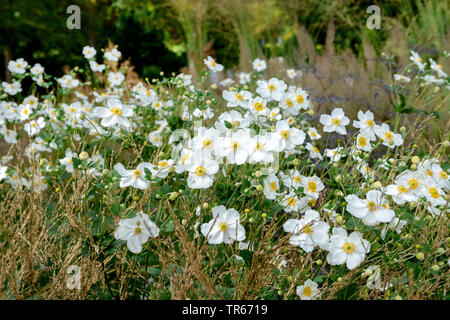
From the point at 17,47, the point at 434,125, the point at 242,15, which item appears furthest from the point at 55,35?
the point at 434,125

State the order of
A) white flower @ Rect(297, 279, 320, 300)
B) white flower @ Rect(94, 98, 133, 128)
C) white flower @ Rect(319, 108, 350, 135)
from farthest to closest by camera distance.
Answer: white flower @ Rect(319, 108, 350, 135), white flower @ Rect(94, 98, 133, 128), white flower @ Rect(297, 279, 320, 300)

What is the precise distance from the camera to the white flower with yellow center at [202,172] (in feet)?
3.90

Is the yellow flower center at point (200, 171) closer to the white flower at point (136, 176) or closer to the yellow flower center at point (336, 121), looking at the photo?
→ the white flower at point (136, 176)

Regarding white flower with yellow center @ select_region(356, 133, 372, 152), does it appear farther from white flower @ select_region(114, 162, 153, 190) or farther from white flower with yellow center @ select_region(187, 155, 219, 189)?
white flower @ select_region(114, 162, 153, 190)

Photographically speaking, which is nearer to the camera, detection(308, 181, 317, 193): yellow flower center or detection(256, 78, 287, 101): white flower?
detection(308, 181, 317, 193): yellow flower center

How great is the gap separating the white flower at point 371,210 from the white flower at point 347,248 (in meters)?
0.05

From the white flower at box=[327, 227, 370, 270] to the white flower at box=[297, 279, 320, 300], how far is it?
0.12m

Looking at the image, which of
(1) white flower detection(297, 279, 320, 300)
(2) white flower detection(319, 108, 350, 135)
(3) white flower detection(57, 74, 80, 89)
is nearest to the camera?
(1) white flower detection(297, 279, 320, 300)

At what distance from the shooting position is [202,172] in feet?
3.91

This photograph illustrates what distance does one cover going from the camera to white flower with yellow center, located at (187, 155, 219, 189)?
1.19m

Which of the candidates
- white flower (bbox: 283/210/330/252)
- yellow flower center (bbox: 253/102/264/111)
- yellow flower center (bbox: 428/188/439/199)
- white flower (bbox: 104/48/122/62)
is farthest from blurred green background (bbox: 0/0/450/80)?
white flower (bbox: 283/210/330/252)

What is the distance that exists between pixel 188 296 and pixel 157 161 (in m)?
0.43
